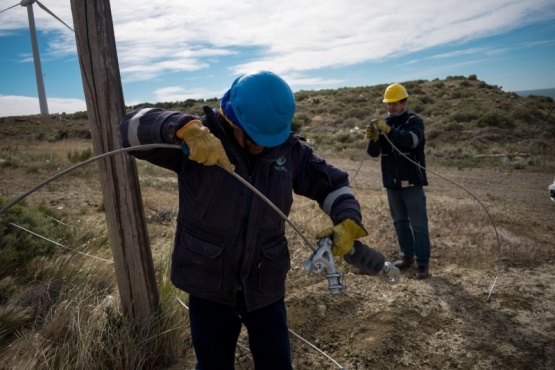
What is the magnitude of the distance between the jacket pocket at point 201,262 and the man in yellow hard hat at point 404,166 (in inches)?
106

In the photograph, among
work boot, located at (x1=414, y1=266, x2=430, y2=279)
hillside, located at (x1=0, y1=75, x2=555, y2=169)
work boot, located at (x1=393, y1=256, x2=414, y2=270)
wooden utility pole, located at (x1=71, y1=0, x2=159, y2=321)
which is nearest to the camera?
wooden utility pole, located at (x1=71, y1=0, x2=159, y2=321)

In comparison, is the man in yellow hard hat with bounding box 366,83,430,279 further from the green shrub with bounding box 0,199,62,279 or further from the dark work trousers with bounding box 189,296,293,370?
the green shrub with bounding box 0,199,62,279

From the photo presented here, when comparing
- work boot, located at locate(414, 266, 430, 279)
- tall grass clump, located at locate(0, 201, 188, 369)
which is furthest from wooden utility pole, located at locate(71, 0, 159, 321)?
work boot, located at locate(414, 266, 430, 279)

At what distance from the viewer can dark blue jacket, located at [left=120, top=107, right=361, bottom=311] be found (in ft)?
5.54

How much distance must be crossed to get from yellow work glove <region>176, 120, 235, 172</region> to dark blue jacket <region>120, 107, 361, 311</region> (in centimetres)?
8

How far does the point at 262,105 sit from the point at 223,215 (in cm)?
49

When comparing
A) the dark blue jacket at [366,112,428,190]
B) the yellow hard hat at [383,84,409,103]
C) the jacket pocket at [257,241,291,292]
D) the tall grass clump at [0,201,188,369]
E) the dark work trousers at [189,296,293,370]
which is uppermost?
the yellow hard hat at [383,84,409,103]

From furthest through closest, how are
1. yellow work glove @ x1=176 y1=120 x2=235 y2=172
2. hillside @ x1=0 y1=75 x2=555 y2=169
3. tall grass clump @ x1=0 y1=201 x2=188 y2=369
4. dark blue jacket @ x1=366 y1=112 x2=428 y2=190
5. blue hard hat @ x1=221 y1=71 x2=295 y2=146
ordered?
hillside @ x1=0 y1=75 x2=555 y2=169 < dark blue jacket @ x1=366 y1=112 x2=428 y2=190 < tall grass clump @ x1=0 y1=201 x2=188 y2=369 < blue hard hat @ x1=221 y1=71 x2=295 y2=146 < yellow work glove @ x1=176 y1=120 x2=235 y2=172

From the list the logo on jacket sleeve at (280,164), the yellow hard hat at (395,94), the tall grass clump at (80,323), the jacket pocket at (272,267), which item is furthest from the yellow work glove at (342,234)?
the yellow hard hat at (395,94)

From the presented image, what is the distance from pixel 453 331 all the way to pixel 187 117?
2.73m

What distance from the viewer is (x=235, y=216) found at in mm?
1694

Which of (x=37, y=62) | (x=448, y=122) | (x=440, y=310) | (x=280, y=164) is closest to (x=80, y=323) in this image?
(x=280, y=164)

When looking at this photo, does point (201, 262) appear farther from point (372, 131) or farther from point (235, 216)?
point (372, 131)

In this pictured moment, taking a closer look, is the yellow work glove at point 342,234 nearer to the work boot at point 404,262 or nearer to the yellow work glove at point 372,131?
the yellow work glove at point 372,131
